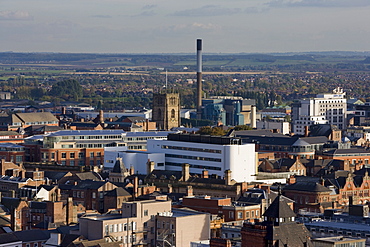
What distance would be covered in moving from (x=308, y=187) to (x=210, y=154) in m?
15.1

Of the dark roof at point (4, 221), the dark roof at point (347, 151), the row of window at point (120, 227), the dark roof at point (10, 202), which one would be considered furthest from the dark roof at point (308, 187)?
the dark roof at point (347, 151)

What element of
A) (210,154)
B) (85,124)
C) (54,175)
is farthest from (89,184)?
(85,124)

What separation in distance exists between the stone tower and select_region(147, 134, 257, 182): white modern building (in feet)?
202

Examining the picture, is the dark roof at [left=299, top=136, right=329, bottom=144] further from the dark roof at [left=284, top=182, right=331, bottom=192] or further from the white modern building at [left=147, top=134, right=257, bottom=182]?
the dark roof at [left=284, top=182, right=331, bottom=192]

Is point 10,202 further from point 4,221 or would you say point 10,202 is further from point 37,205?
point 4,221

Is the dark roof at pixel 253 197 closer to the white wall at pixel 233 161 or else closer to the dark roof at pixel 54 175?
the white wall at pixel 233 161

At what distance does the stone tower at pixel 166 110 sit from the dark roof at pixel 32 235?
10646 centimetres

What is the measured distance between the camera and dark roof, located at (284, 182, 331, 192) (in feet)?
332

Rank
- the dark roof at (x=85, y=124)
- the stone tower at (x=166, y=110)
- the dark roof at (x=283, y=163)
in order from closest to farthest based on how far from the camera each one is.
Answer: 1. the dark roof at (x=283, y=163)
2. the dark roof at (x=85, y=124)
3. the stone tower at (x=166, y=110)

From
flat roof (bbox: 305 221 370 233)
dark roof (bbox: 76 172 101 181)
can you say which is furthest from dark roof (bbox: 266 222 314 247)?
dark roof (bbox: 76 172 101 181)

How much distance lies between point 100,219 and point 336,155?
223 ft

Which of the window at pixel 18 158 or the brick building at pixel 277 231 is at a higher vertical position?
the brick building at pixel 277 231

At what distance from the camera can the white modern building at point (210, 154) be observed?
111m

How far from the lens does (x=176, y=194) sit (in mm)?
98250
